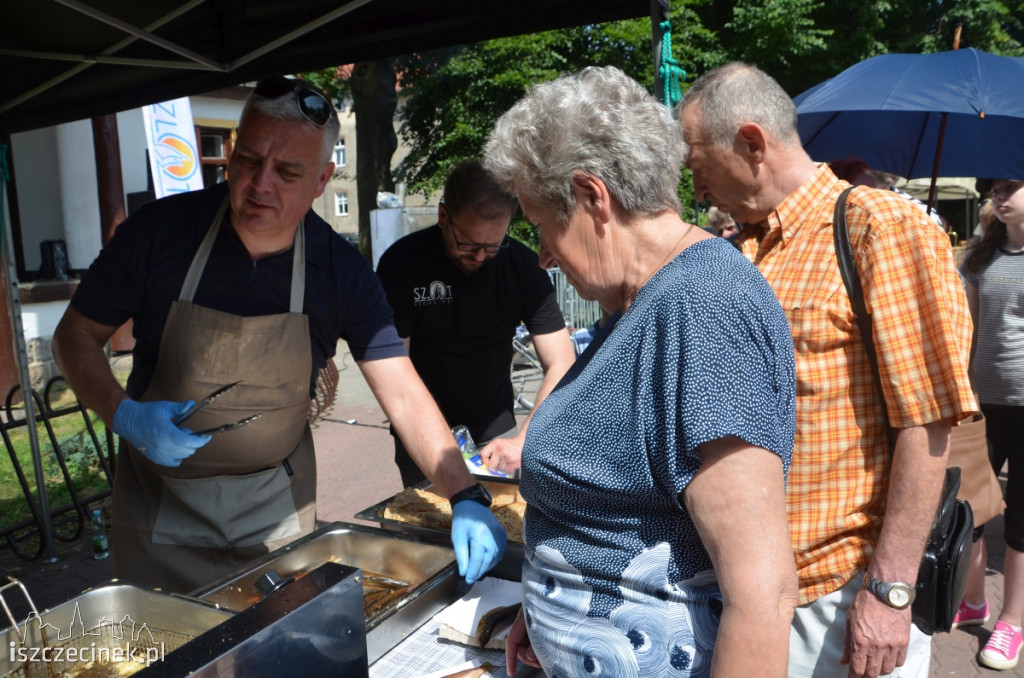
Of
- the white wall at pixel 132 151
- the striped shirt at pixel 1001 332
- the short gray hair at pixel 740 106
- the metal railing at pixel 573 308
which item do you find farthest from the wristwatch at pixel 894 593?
the white wall at pixel 132 151

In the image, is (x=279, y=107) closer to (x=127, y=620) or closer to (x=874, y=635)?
(x=127, y=620)

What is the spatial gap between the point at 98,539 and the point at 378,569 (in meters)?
3.12

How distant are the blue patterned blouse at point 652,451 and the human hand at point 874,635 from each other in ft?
1.82

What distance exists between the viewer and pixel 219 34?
2.76 meters

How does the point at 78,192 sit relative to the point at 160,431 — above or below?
above

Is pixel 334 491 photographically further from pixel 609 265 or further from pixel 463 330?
pixel 609 265

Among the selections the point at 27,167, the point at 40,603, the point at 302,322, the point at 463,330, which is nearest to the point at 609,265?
the point at 302,322

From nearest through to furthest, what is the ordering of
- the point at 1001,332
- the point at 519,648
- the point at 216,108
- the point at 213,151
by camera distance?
the point at 519,648
the point at 1001,332
the point at 216,108
the point at 213,151

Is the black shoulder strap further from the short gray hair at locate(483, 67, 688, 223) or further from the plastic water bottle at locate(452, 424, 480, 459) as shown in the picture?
the plastic water bottle at locate(452, 424, 480, 459)

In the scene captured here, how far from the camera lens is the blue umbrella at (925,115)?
3.09 m

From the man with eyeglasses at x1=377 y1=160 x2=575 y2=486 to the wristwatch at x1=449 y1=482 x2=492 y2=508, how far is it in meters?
0.78

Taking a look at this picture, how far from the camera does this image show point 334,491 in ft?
17.5

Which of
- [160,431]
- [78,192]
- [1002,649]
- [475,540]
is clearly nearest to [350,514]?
[160,431]

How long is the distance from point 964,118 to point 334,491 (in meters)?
4.29
